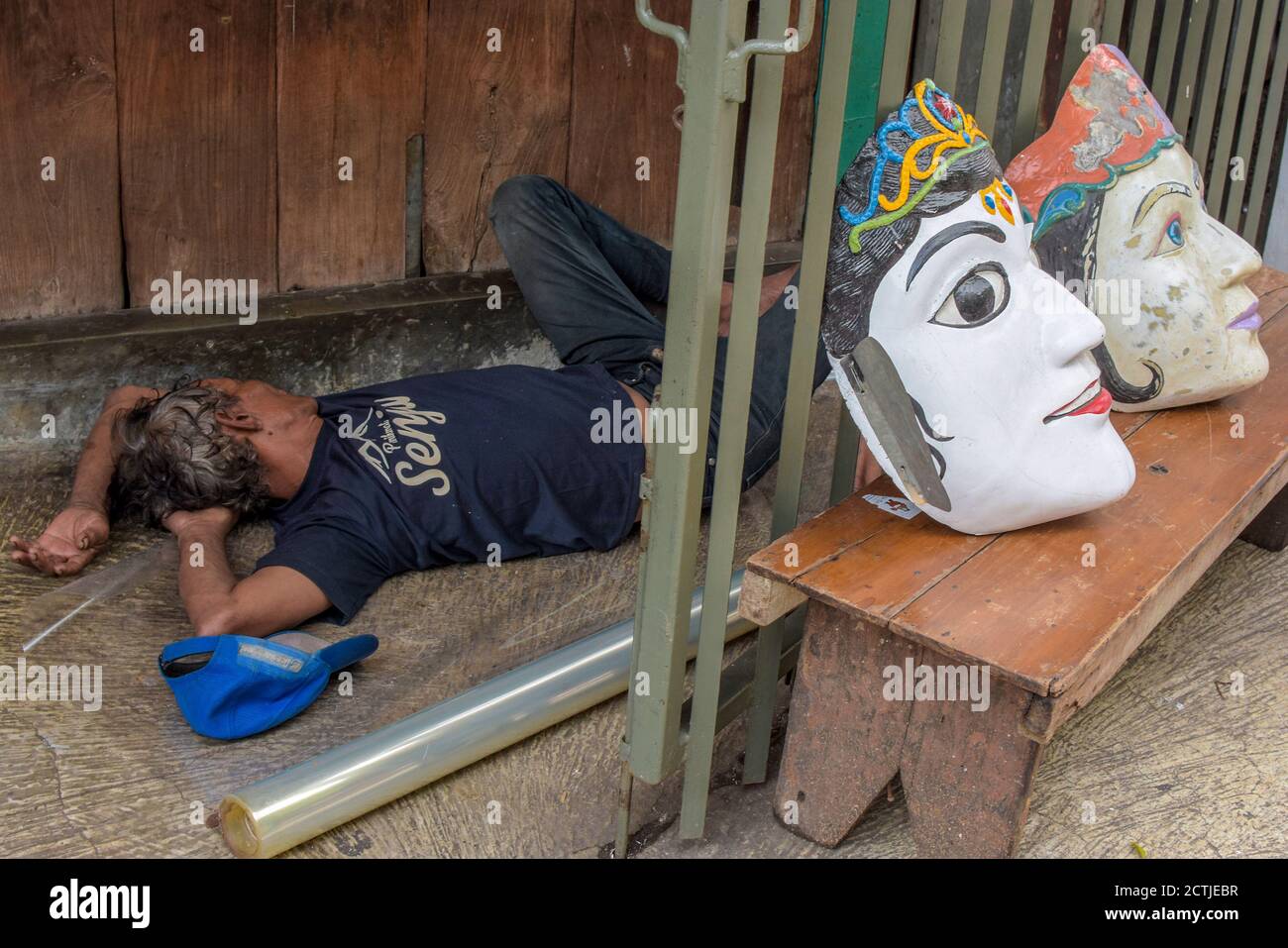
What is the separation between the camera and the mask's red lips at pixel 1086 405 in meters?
1.88

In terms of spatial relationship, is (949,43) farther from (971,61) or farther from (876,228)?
(971,61)

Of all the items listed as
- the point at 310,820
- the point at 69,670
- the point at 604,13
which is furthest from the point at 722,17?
the point at 604,13

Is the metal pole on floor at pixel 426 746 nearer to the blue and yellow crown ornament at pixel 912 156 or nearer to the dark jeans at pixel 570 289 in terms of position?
the blue and yellow crown ornament at pixel 912 156

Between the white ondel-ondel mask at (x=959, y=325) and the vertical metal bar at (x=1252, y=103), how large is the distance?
1.71m

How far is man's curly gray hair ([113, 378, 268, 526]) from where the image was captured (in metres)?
2.62

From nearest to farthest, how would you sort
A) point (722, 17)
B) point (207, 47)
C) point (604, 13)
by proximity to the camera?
point (722, 17)
point (207, 47)
point (604, 13)

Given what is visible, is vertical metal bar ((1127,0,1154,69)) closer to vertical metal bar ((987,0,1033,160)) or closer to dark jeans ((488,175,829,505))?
vertical metal bar ((987,0,1033,160))

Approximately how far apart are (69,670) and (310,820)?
64cm

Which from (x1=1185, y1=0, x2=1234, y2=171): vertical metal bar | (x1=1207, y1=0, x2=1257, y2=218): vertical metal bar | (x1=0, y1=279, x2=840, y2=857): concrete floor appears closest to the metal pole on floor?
(x1=0, y1=279, x2=840, y2=857): concrete floor

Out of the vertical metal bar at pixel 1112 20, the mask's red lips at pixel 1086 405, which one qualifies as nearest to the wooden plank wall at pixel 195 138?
the vertical metal bar at pixel 1112 20

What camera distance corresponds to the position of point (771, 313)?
298 cm

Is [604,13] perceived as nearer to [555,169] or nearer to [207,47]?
[555,169]

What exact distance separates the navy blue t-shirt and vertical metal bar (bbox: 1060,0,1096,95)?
1148mm

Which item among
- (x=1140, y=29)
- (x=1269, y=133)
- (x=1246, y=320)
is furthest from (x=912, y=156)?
(x=1269, y=133)
